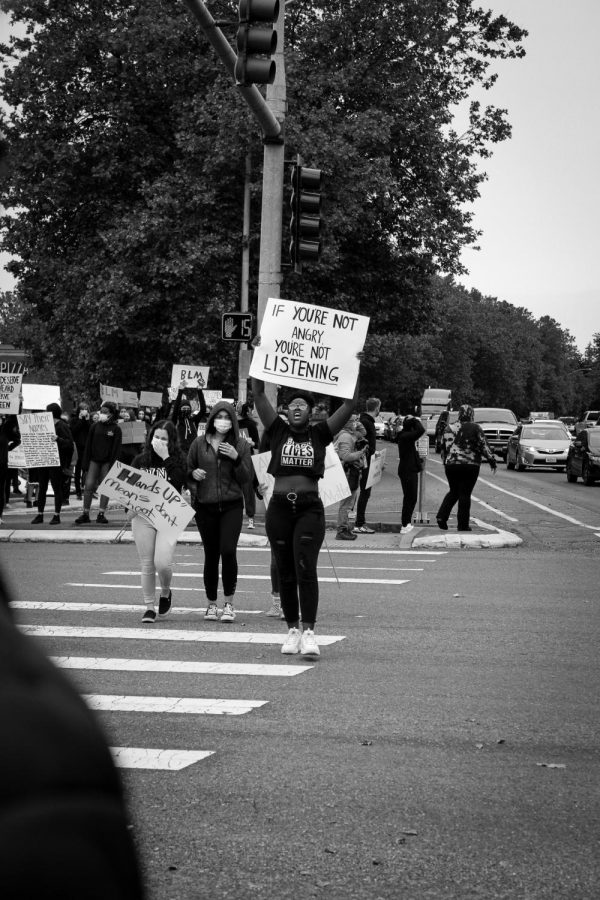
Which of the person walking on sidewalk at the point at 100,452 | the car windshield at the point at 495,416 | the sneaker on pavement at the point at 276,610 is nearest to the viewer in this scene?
the sneaker on pavement at the point at 276,610

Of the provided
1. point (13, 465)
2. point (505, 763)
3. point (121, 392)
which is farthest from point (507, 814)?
point (121, 392)

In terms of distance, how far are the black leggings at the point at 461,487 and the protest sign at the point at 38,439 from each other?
6.11 metres

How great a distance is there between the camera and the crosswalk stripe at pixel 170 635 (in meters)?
9.73

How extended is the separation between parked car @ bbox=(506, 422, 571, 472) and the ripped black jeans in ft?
108

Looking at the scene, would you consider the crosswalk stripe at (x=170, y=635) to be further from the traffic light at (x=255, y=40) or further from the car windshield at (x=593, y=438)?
the car windshield at (x=593, y=438)

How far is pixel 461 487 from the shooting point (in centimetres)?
1980

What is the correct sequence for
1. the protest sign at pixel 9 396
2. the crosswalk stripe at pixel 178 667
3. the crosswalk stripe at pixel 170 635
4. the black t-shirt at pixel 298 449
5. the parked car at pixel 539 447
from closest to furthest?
1. the crosswalk stripe at pixel 178 667
2. the black t-shirt at pixel 298 449
3. the crosswalk stripe at pixel 170 635
4. the protest sign at pixel 9 396
5. the parked car at pixel 539 447

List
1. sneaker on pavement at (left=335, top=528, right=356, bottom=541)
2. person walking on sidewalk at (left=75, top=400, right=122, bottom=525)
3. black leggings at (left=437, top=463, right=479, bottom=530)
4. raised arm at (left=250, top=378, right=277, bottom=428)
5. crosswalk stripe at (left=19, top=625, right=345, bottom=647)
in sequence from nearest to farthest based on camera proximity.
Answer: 1. raised arm at (left=250, top=378, right=277, bottom=428)
2. crosswalk stripe at (left=19, top=625, right=345, bottom=647)
3. sneaker on pavement at (left=335, top=528, right=356, bottom=541)
4. black leggings at (left=437, top=463, right=479, bottom=530)
5. person walking on sidewalk at (left=75, top=400, right=122, bottom=525)

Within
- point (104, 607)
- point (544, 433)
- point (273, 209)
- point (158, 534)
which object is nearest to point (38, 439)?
point (273, 209)

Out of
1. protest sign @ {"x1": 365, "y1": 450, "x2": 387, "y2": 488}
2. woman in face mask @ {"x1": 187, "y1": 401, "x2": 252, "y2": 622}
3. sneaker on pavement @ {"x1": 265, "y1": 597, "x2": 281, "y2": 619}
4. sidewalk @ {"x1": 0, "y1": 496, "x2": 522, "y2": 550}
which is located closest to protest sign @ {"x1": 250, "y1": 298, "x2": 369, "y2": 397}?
woman in face mask @ {"x1": 187, "y1": 401, "x2": 252, "y2": 622}

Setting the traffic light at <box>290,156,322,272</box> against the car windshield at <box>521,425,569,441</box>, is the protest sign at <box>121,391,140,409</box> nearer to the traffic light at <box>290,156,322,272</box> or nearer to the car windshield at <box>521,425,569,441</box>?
the traffic light at <box>290,156,322,272</box>

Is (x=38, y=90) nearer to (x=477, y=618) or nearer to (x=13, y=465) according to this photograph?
(x=13, y=465)

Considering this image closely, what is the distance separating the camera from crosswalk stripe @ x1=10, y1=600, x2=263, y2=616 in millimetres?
11281

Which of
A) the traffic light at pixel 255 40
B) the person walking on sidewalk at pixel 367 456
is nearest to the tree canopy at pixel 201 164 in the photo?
the person walking on sidewalk at pixel 367 456
